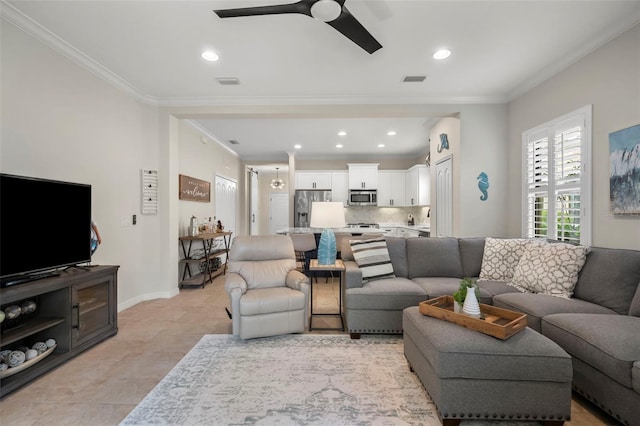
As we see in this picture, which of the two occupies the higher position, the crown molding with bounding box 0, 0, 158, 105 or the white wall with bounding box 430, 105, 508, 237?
the crown molding with bounding box 0, 0, 158, 105

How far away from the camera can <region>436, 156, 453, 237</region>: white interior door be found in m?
4.23

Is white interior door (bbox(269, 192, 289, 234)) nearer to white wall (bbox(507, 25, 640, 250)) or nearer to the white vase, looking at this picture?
white wall (bbox(507, 25, 640, 250))

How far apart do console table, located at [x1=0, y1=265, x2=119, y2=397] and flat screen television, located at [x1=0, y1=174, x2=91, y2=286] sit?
12 centimetres

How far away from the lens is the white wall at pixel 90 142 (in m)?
2.30

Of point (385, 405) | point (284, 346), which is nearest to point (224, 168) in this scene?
point (284, 346)

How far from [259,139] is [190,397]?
497 cm

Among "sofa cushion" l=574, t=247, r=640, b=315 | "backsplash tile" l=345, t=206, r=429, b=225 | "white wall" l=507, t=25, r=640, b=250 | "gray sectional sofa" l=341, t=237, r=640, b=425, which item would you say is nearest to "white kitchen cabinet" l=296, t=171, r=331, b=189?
"backsplash tile" l=345, t=206, r=429, b=225

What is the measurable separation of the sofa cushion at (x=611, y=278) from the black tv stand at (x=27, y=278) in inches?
171

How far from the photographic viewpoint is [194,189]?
16.3 feet

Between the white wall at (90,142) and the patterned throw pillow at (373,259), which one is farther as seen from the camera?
the patterned throw pillow at (373,259)

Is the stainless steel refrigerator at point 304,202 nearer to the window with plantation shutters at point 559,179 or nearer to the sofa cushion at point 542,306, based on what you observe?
the window with plantation shutters at point 559,179

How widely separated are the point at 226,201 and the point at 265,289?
434cm

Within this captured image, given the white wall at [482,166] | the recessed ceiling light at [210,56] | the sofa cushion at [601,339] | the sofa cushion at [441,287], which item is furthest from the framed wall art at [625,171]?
the recessed ceiling light at [210,56]

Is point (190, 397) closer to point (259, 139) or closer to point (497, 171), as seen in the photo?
point (497, 171)
